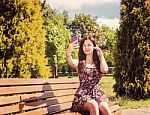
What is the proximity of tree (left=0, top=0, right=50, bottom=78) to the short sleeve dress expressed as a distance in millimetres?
3649

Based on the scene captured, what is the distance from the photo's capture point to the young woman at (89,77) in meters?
5.49

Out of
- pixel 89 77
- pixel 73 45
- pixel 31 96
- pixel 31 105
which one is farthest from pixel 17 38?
pixel 31 105

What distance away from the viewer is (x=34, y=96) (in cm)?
540

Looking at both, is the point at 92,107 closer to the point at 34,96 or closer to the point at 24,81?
the point at 34,96

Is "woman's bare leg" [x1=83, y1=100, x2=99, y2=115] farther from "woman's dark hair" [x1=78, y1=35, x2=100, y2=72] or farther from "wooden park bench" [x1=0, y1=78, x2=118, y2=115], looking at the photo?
"woman's dark hair" [x1=78, y1=35, x2=100, y2=72]

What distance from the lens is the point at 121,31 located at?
14.2m

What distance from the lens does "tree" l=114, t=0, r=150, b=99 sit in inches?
537

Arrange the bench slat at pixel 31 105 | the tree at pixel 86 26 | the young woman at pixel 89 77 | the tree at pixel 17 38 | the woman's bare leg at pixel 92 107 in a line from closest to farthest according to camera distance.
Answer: the bench slat at pixel 31 105
the woman's bare leg at pixel 92 107
the young woman at pixel 89 77
the tree at pixel 17 38
the tree at pixel 86 26

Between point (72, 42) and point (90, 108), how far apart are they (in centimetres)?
104

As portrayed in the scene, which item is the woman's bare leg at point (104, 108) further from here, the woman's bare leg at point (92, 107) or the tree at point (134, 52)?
the tree at point (134, 52)

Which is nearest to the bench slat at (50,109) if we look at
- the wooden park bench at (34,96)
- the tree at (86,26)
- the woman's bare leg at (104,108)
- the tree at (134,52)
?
the wooden park bench at (34,96)

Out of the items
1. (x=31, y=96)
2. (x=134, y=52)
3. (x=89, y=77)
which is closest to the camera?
(x=31, y=96)

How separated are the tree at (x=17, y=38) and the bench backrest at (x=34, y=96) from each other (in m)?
2.55

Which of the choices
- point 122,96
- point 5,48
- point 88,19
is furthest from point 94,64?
point 88,19
